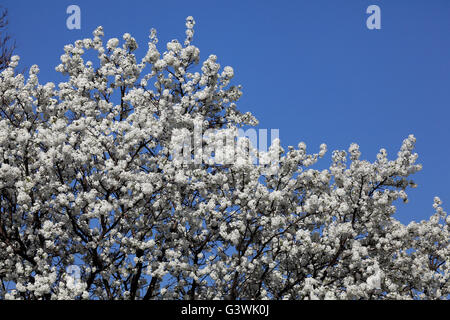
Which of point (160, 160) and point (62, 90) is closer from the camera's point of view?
point (160, 160)

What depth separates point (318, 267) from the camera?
14781mm

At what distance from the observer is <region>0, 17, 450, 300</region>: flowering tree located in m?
14.0

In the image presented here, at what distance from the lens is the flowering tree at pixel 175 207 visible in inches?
551

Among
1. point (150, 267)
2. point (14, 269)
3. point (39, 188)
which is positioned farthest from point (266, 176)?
point (14, 269)

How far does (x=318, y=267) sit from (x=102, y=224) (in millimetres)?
5894

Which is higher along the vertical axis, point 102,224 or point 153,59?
point 153,59

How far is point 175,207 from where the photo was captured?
15016mm

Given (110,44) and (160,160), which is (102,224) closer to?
(160,160)
